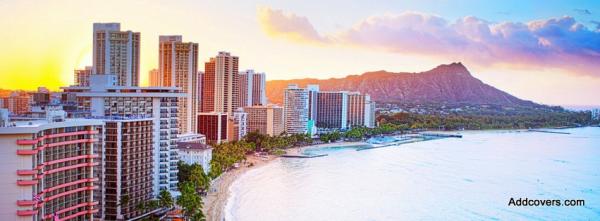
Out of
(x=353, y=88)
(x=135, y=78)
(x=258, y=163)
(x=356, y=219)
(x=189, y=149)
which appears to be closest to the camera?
(x=356, y=219)

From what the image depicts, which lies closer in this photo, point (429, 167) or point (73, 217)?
point (73, 217)

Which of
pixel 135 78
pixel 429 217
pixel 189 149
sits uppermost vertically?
pixel 135 78

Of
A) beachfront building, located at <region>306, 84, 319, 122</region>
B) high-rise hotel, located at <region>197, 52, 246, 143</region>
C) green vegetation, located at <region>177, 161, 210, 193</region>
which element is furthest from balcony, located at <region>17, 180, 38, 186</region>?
beachfront building, located at <region>306, 84, 319, 122</region>

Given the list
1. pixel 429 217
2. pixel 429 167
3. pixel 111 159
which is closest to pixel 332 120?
pixel 429 167

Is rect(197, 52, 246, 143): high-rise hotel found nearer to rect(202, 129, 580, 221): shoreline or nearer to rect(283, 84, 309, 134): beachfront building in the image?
rect(283, 84, 309, 134): beachfront building

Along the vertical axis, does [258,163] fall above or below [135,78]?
below

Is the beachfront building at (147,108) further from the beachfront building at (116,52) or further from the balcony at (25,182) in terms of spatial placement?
the beachfront building at (116,52)

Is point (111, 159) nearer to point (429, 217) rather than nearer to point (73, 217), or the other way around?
point (73, 217)
